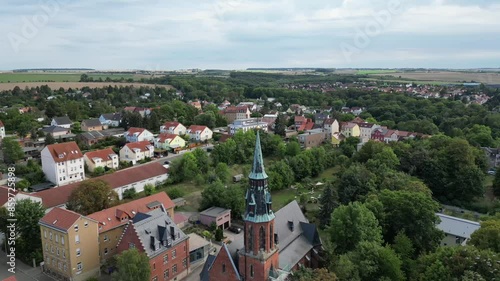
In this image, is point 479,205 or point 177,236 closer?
point 177,236

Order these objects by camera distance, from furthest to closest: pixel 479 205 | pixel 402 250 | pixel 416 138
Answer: pixel 416 138 → pixel 479 205 → pixel 402 250

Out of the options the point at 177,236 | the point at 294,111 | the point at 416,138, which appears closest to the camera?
the point at 177,236

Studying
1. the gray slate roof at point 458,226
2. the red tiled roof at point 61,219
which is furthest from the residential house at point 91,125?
the gray slate roof at point 458,226

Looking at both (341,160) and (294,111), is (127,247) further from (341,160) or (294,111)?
(294,111)

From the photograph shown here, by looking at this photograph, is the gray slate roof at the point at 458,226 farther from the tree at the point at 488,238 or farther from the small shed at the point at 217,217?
the small shed at the point at 217,217

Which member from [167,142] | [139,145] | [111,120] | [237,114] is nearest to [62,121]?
[111,120]

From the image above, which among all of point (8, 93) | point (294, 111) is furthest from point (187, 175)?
point (8, 93)

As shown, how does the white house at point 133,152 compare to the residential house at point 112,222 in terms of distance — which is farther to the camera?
the white house at point 133,152
